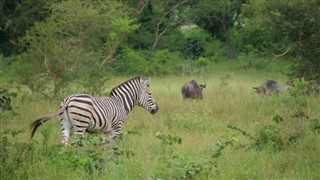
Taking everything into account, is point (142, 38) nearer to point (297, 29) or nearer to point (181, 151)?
point (297, 29)

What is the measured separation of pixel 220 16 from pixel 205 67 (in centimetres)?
599

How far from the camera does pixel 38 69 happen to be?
1542 centimetres

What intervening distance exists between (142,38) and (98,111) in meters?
26.0

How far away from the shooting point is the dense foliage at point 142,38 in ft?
49.6

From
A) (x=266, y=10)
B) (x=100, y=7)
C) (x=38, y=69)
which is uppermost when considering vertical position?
(x=100, y=7)

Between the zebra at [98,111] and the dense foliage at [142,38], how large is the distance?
5.32 m

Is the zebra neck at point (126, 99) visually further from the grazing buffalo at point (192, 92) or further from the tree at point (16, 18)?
the tree at point (16, 18)

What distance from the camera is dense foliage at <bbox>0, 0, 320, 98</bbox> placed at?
49.6 feet

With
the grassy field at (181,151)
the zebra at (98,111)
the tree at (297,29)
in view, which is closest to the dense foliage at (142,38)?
the tree at (297,29)

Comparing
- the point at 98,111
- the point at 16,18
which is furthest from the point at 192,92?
the point at 16,18

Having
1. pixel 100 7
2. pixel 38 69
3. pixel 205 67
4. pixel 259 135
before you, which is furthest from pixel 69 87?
pixel 205 67

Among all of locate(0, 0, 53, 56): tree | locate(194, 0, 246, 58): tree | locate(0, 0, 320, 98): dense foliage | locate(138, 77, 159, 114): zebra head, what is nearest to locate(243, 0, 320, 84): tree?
locate(0, 0, 320, 98): dense foliage

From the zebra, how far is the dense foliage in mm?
5316

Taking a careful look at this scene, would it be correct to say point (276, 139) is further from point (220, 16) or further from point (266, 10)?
point (220, 16)
